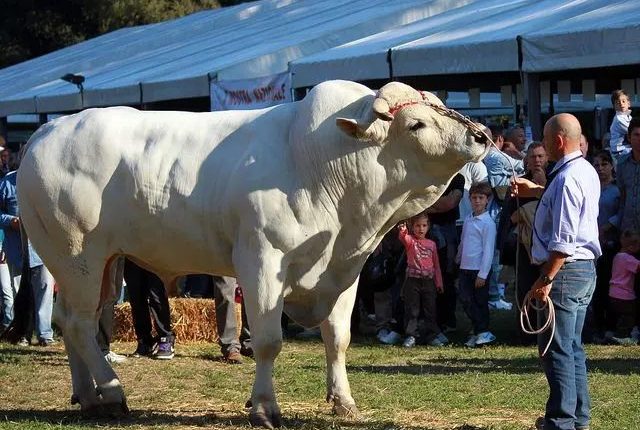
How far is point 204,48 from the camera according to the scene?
86.2 feet

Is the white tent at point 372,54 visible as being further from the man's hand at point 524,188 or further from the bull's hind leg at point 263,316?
the bull's hind leg at point 263,316

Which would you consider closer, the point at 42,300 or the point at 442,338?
the point at 442,338

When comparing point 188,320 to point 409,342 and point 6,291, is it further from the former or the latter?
point 6,291

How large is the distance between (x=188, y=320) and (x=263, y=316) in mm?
5421

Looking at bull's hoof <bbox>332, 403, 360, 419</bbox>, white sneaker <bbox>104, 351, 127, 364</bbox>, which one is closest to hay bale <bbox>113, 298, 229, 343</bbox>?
white sneaker <bbox>104, 351, 127, 364</bbox>

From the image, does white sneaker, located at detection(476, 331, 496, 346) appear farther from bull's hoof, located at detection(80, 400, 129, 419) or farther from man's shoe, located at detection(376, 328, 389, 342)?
bull's hoof, located at detection(80, 400, 129, 419)

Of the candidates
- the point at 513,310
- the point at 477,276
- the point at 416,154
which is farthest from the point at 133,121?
the point at 513,310

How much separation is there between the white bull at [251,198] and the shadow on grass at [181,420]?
0.57 ft

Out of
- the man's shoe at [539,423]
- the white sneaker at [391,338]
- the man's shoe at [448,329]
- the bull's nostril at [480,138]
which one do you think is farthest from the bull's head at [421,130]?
the man's shoe at [448,329]

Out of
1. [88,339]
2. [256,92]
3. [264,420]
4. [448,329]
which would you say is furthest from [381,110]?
[256,92]

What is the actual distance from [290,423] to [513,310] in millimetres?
7566

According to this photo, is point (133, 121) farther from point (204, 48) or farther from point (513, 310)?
point (204, 48)

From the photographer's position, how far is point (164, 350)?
11.8m

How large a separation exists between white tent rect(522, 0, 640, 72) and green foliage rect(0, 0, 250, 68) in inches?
1516
